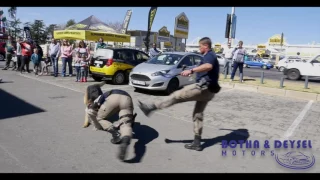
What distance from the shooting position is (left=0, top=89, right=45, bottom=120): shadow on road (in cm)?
636

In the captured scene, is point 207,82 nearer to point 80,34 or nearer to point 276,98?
point 276,98

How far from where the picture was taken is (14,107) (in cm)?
701

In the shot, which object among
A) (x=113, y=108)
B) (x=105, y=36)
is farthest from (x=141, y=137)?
(x=105, y=36)

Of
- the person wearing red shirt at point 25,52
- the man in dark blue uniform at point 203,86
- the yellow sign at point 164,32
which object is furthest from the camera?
the yellow sign at point 164,32

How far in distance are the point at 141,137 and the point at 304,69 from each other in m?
13.8

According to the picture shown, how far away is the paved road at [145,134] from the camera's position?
4043mm

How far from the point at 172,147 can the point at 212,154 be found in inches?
27.0

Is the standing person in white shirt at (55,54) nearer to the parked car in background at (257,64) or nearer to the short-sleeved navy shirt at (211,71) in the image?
the short-sleeved navy shirt at (211,71)

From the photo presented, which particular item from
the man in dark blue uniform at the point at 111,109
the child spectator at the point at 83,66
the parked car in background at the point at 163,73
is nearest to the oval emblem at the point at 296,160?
the man in dark blue uniform at the point at 111,109

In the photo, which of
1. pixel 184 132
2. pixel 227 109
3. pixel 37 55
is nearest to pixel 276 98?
pixel 227 109

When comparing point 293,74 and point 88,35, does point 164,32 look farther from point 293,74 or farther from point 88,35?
point 293,74

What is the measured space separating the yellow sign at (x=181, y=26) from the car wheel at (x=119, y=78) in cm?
1505

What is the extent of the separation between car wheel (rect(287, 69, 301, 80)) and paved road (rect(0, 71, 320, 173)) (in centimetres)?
756
